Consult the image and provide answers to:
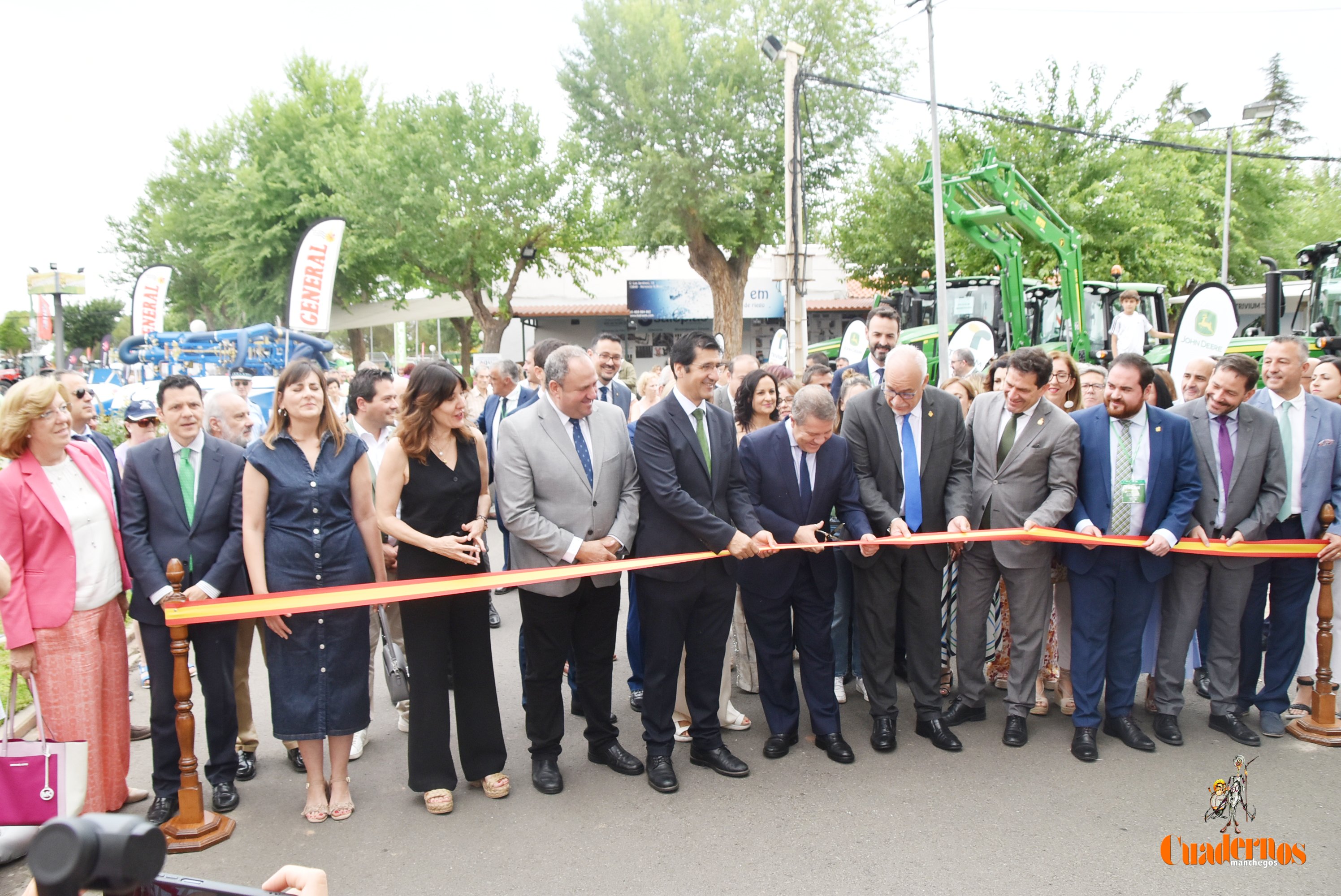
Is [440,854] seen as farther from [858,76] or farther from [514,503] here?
[858,76]

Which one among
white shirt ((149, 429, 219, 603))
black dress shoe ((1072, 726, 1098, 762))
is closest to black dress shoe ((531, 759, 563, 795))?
white shirt ((149, 429, 219, 603))

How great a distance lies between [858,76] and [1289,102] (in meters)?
45.6

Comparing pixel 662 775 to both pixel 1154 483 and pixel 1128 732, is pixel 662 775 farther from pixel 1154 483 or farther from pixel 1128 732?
pixel 1154 483

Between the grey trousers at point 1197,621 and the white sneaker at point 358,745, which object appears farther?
the grey trousers at point 1197,621

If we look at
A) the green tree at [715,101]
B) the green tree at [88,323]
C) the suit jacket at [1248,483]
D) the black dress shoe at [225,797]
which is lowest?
the black dress shoe at [225,797]

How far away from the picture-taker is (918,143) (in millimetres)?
25328

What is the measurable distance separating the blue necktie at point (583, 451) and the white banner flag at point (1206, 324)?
23.6 ft

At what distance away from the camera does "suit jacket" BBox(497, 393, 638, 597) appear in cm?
420

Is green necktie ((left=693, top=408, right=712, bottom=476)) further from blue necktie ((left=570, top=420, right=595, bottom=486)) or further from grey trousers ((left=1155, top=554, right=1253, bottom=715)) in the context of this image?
grey trousers ((left=1155, top=554, right=1253, bottom=715))

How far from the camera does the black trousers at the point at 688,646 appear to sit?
438cm

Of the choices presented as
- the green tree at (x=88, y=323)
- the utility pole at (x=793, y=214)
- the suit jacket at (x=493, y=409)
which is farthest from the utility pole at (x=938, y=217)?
the green tree at (x=88, y=323)

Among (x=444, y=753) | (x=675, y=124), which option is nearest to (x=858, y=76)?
(x=675, y=124)

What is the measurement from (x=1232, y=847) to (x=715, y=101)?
78.6ft

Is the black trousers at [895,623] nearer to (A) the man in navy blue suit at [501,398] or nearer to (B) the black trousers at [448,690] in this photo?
(B) the black trousers at [448,690]
